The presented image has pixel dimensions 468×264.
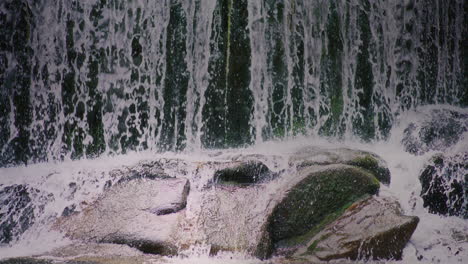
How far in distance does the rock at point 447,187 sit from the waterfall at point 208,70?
1749 mm

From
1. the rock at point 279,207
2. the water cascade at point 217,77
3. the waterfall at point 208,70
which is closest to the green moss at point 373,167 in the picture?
the rock at point 279,207

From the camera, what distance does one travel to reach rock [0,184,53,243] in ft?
16.3

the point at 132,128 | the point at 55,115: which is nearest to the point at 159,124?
the point at 132,128

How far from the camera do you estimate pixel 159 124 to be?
6.99 m

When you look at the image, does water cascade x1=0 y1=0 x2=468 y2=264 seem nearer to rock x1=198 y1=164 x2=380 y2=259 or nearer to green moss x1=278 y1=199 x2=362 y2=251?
rock x1=198 y1=164 x2=380 y2=259

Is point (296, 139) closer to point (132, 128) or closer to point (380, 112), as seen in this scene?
point (380, 112)

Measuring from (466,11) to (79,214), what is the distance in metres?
6.26

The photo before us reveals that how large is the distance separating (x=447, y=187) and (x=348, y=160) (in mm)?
1145

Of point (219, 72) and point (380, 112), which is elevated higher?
point (219, 72)

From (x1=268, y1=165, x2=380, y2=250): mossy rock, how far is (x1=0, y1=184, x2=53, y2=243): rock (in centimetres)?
270

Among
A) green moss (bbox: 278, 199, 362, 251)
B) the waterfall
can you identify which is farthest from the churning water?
green moss (bbox: 278, 199, 362, 251)

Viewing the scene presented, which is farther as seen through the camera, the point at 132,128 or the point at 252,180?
the point at 132,128

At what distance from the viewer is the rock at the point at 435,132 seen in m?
5.88

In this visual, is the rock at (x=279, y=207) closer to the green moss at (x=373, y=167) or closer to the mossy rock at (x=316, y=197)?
the mossy rock at (x=316, y=197)
